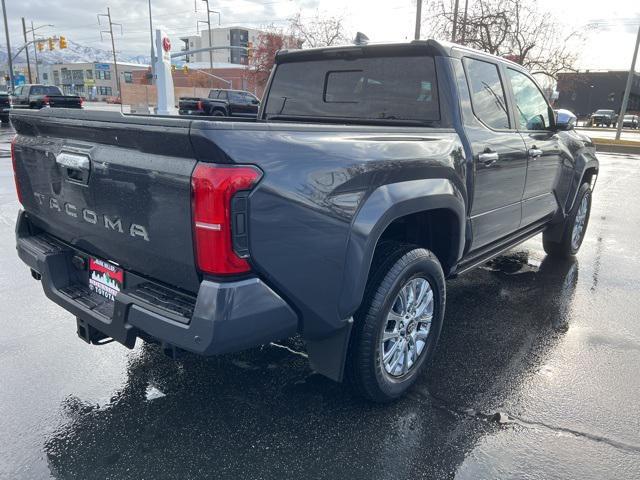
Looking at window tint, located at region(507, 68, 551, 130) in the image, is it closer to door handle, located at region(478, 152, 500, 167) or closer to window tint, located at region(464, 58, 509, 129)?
window tint, located at region(464, 58, 509, 129)

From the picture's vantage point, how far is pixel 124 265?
2430 mm

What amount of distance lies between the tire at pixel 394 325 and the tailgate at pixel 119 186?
3.08ft

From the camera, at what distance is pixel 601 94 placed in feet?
217

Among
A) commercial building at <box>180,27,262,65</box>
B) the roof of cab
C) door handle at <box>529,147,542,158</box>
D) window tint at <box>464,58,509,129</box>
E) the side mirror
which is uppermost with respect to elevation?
commercial building at <box>180,27,262,65</box>

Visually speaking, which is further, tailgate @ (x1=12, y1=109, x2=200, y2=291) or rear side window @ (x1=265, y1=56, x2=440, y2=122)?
rear side window @ (x1=265, y1=56, x2=440, y2=122)

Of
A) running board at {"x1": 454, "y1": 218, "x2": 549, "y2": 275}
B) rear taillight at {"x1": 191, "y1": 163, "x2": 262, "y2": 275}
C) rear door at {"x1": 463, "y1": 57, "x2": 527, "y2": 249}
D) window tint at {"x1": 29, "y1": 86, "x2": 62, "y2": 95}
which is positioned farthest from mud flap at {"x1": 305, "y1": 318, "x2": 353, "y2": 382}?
window tint at {"x1": 29, "y1": 86, "x2": 62, "y2": 95}

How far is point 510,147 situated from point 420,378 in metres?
1.83

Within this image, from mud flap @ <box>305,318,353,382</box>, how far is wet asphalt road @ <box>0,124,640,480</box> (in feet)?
1.15

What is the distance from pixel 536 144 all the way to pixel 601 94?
73410 millimetres

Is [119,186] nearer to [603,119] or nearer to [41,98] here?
[41,98]

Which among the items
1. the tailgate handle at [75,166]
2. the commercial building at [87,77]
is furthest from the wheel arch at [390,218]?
the commercial building at [87,77]

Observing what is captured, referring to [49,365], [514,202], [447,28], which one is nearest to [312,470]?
[49,365]

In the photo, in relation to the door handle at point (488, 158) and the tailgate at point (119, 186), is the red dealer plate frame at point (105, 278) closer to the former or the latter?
the tailgate at point (119, 186)

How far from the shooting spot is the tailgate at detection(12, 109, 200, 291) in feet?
6.61
